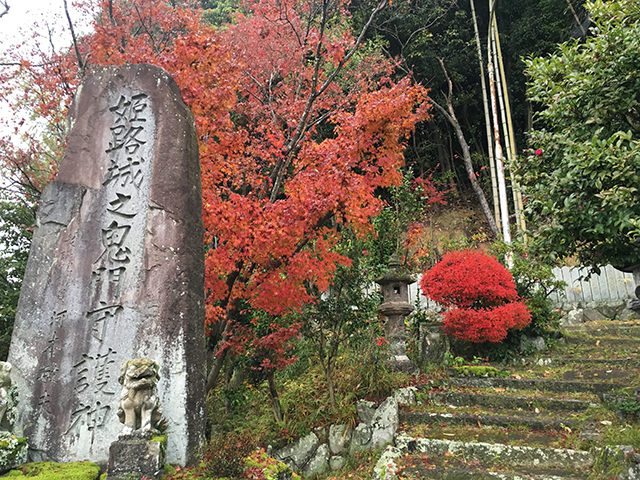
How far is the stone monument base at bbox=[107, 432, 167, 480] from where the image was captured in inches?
119

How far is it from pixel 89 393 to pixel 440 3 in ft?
52.3

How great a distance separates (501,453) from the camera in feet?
16.0

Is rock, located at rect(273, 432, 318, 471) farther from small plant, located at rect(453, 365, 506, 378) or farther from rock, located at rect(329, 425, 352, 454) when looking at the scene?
small plant, located at rect(453, 365, 506, 378)

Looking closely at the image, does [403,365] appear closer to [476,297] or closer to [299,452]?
[476,297]

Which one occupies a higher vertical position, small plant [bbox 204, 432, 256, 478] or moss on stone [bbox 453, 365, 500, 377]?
moss on stone [bbox 453, 365, 500, 377]

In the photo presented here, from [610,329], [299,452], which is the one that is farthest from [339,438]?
[610,329]

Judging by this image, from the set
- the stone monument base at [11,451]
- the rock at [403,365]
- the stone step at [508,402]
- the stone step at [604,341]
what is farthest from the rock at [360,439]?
the stone step at [604,341]

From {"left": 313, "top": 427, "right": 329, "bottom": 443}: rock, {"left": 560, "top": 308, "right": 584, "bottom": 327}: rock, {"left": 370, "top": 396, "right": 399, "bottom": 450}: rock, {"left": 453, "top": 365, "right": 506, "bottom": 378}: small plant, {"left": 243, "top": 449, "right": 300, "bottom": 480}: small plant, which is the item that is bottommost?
{"left": 313, "top": 427, "right": 329, "bottom": 443}: rock

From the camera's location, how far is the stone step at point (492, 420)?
206 inches

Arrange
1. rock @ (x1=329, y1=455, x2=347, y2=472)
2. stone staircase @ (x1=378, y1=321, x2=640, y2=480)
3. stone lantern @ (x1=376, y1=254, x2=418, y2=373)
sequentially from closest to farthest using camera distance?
1. stone staircase @ (x1=378, y1=321, x2=640, y2=480)
2. rock @ (x1=329, y1=455, x2=347, y2=472)
3. stone lantern @ (x1=376, y1=254, x2=418, y2=373)

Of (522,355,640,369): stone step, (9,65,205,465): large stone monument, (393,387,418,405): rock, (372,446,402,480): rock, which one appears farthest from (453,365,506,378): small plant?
(9,65,205,465): large stone monument

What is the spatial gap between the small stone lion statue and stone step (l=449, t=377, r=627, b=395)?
16.9 ft

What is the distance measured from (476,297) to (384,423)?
3.04 metres

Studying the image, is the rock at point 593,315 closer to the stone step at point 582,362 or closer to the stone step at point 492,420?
the stone step at point 582,362
